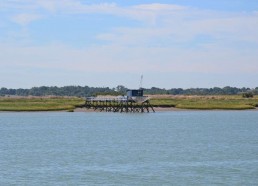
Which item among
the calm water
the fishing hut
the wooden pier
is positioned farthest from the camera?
the wooden pier

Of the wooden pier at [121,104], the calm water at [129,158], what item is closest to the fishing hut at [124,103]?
the wooden pier at [121,104]

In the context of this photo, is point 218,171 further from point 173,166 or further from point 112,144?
point 112,144

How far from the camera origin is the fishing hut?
127 meters

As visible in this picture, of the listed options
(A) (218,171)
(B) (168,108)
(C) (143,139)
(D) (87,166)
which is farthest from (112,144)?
(B) (168,108)

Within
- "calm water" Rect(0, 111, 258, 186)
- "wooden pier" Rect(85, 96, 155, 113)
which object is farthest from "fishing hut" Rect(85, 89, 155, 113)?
"calm water" Rect(0, 111, 258, 186)

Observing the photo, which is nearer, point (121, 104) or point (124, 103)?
point (121, 104)

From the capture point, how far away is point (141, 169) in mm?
42344

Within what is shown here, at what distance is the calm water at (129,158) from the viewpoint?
38.6 metres

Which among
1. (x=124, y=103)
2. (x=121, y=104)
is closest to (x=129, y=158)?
(x=121, y=104)

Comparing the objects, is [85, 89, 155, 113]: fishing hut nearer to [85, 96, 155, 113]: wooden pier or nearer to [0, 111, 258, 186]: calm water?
[85, 96, 155, 113]: wooden pier

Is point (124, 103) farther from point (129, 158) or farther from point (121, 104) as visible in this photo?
point (129, 158)

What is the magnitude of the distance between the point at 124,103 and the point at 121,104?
528cm

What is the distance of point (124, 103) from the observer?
452 ft

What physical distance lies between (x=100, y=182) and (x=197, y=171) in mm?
7348
